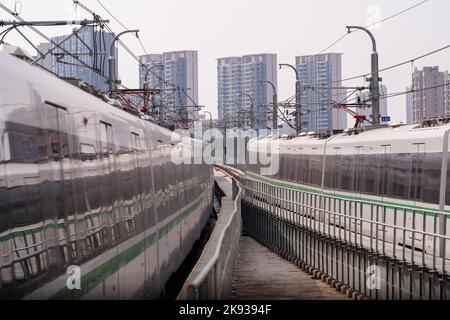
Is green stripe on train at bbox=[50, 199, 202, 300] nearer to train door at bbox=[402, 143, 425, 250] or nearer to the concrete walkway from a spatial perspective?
the concrete walkway

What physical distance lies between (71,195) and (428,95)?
7898cm

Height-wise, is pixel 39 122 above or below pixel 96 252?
above

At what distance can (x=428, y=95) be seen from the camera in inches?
3214

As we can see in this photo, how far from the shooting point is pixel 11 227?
490 centimetres

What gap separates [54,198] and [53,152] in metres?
0.38

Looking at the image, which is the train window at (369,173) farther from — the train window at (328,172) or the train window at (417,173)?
the train window at (328,172)

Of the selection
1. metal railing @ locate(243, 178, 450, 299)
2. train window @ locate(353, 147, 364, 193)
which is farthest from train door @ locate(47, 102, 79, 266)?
train window @ locate(353, 147, 364, 193)

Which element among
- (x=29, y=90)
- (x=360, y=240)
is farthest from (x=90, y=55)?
(x=29, y=90)

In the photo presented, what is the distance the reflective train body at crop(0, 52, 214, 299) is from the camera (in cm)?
508

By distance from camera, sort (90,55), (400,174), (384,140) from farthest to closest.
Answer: (384,140)
(400,174)
(90,55)

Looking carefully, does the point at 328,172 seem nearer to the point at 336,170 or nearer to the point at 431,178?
the point at 336,170

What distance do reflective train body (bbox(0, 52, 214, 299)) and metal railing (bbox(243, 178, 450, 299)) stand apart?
412 cm

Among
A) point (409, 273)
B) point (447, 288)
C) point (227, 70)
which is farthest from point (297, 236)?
point (227, 70)

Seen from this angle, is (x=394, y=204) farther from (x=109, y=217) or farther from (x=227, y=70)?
(x=227, y=70)
